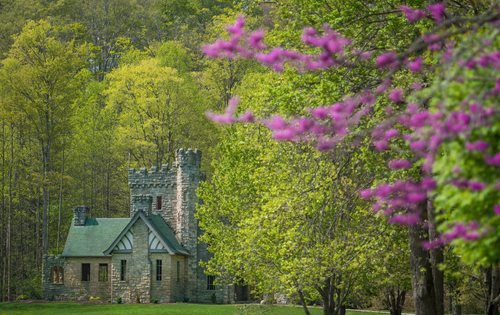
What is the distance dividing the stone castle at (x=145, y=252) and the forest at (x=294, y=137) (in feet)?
7.61

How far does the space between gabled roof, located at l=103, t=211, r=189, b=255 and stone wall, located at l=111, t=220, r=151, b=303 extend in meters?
0.38

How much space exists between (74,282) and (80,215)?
452 centimetres

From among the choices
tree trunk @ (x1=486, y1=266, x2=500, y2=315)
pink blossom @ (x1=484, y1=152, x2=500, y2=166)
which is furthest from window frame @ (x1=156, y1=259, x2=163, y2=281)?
pink blossom @ (x1=484, y1=152, x2=500, y2=166)

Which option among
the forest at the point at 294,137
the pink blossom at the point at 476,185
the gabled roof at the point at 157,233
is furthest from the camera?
the gabled roof at the point at 157,233

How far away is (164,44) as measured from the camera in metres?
74.9

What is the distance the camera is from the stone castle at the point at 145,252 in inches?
2114

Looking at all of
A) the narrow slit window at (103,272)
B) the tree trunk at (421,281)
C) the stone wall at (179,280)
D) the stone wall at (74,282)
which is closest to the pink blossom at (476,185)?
the tree trunk at (421,281)

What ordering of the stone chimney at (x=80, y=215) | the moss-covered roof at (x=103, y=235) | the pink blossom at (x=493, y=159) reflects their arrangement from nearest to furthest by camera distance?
the pink blossom at (x=493, y=159) → the moss-covered roof at (x=103, y=235) → the stone chimney at (x=80, y=215)

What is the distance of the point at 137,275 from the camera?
53906mm

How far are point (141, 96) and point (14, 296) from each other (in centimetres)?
1710

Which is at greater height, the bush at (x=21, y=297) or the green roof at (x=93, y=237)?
the green roof at (x=93, y=237)

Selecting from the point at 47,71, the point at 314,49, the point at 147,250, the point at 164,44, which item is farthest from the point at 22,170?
the point at 314,49

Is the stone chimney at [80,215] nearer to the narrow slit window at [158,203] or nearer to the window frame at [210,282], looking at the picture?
the narrow slit window at [158,203]

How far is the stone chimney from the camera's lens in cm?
5774
